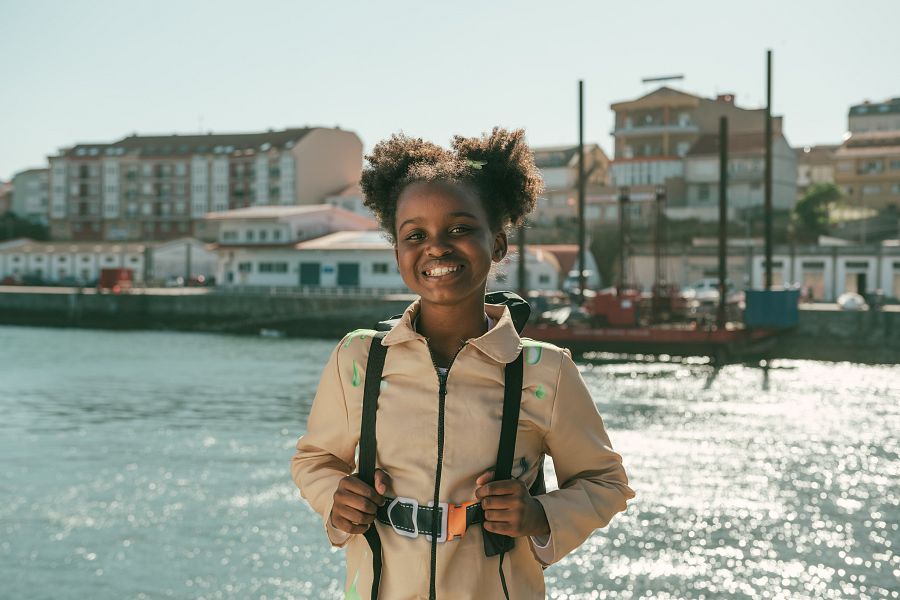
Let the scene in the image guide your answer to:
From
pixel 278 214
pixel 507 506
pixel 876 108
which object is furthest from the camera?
pixel 876 108

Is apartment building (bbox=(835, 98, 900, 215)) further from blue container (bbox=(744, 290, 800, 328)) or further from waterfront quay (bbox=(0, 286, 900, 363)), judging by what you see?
blue container (bbox=(744, 290, 800, 328))

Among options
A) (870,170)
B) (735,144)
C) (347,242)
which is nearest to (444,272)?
(347,242)

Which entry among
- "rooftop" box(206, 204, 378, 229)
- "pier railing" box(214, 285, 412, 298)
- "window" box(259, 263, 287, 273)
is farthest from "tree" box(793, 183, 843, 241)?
"window" box(259, 263, 287, 273)

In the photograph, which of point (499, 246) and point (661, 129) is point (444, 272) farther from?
point (661, 129)

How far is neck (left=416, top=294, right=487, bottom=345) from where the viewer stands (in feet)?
Result: 7.13

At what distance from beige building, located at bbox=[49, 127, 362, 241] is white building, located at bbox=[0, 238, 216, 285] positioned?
10.4 metres

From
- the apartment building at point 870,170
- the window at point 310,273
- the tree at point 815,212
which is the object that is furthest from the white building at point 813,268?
the apartment building at point 870,170

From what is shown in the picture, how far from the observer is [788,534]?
11297 mm

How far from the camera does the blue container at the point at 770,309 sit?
103ft

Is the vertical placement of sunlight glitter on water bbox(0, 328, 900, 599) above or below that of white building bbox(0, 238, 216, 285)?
below

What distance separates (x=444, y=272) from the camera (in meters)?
2.11

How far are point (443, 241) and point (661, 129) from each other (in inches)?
2491

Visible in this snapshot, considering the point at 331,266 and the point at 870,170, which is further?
the point at 870,170

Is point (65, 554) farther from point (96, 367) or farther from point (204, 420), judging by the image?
point (96, 367)
